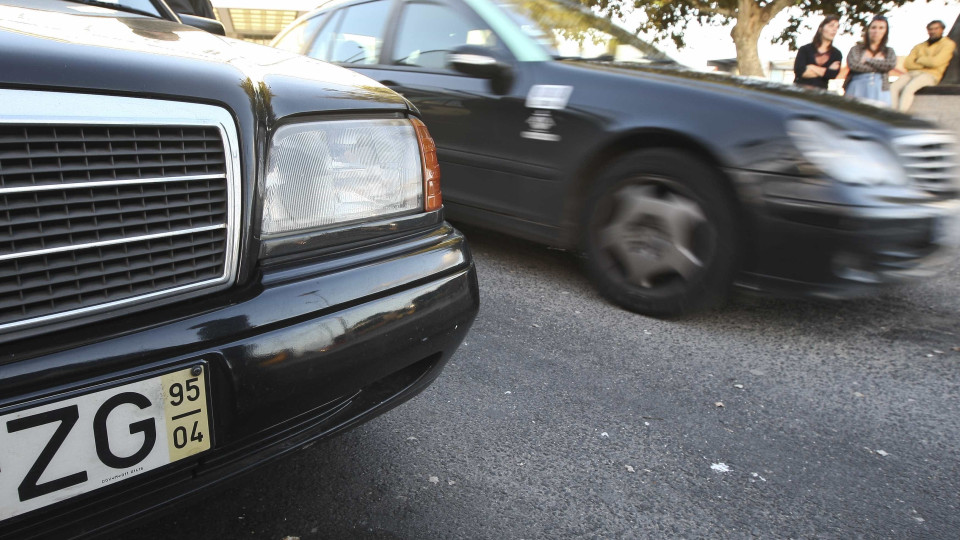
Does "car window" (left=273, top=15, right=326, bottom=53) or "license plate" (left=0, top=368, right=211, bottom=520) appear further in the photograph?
"car window" (left=273, top=15, right=326, bottom=53)

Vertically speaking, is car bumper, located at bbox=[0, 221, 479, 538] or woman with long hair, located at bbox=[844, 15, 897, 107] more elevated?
woman with long hair, located at bbox=[844, 15, 897, 107]

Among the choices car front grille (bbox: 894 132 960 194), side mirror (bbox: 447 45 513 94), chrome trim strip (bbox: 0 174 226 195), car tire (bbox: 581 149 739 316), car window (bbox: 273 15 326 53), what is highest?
car window (bbox: 273 15 326 53)

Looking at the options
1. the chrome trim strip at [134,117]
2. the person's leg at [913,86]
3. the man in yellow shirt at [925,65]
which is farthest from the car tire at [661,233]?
the person's leg at [913,86]

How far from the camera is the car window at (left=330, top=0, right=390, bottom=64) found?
410 cm

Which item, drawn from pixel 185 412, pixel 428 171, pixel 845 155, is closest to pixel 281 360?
pixel 185 412

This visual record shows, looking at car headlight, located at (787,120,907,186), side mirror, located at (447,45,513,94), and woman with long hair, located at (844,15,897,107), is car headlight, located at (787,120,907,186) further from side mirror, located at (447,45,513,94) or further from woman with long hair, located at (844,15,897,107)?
woman with long hair, located at (844,15,897,107)

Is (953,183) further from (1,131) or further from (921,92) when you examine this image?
(921,92)

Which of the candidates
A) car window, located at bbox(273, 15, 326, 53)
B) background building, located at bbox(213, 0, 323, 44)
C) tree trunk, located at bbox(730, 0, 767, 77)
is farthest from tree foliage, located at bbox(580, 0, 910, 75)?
car window, located at bbox(273, 15, 326, 53)

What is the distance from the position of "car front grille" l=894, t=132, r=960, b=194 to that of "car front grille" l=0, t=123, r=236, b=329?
2558 mm

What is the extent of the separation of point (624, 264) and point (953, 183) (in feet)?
4.51

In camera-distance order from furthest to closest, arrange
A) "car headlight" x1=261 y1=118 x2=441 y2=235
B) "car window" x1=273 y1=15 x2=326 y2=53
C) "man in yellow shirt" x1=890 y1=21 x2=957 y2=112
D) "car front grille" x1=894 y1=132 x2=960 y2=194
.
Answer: "man in yellow shirt" x1=890 y1=21 x2=957 y2=112 < "car window" x1=273 y1=15 x2=326 y2=53 < "car front grille" x1=894 y1=132 x2=960 y2=194 < "car headlight" x1=261 y1=118 x2=441 y2=235

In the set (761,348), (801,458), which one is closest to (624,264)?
(761,348)

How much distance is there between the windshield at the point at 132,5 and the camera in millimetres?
2152

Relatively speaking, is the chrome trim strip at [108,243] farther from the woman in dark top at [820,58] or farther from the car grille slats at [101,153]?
the woman in dark top at [820,58]
